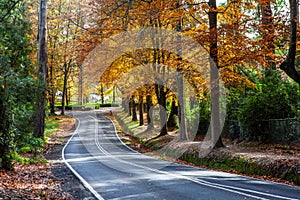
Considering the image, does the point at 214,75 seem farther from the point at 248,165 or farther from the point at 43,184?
the point at 43,184

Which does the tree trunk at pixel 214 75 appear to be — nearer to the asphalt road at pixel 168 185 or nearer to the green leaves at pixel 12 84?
the asphalt road at pixel 168 185

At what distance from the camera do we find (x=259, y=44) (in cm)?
1630

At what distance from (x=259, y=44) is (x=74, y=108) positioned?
6439 cm

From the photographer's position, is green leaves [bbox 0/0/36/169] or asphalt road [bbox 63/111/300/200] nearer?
asphalt road [bbox 63/111/300/200]

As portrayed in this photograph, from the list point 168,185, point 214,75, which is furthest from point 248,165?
point 214,75

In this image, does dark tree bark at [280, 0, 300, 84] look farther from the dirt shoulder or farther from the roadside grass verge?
the dirt shoulder

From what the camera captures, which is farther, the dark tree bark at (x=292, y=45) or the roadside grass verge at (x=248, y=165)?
the roadside grass verge at (x=248, y=165)

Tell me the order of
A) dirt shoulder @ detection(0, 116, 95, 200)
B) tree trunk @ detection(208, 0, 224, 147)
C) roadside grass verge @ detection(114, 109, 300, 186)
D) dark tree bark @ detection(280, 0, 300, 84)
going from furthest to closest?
tree trunk @ detection(208, 0, 224, 147) → roadside grass verge @ detection(114, 109, 300, 186) → dark tree bark @ detection(280, 0, 300, 84) → dirt shoulder @ detection(0, 116, 95, 200)

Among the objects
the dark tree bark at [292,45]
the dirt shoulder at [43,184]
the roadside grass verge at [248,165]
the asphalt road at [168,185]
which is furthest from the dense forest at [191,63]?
the asphalt road at [168,185]

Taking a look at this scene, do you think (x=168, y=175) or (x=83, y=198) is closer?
(x=83, y=198)

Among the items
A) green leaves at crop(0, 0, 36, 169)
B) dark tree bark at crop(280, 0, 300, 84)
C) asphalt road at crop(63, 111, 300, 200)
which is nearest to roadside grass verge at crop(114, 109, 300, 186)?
asphalt road at crop(63, 111, 300, 200)

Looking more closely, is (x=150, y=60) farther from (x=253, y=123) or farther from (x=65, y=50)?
(x=65, y=50)

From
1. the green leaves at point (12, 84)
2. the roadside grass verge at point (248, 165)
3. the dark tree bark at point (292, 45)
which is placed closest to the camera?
the dark tree bark at point (292, 45)

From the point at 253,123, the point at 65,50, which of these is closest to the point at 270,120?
the point at 253,123
